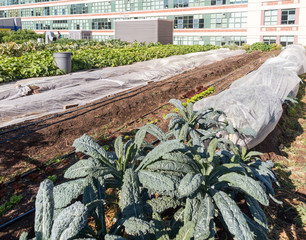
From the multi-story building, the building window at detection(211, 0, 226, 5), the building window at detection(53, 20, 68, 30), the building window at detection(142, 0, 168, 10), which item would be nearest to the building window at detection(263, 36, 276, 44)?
the multi-story building

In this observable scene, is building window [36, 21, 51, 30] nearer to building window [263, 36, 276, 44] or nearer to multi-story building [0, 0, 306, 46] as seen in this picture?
multi-story building [0, 0, 306, 46]

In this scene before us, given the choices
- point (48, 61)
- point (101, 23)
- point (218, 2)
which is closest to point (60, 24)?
point (101, 23)

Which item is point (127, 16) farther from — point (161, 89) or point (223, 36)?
point (161, 89)

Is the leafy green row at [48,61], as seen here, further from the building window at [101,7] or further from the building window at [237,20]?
the building window at [101,7]

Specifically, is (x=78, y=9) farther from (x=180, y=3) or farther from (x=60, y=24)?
(x=180, y=3)

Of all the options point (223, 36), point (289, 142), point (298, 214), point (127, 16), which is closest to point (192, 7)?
point (223, 36)

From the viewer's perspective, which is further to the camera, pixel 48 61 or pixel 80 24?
pixel 80 24

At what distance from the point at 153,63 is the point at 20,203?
1244 cm

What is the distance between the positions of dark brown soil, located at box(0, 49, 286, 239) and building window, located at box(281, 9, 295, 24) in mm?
30188

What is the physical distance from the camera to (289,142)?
6.12m

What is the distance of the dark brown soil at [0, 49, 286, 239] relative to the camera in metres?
3.94

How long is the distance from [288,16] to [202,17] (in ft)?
37.1

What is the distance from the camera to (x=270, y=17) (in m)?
34.2

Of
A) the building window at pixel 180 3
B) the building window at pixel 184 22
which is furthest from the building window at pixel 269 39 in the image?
the building window at pixel 180 3
